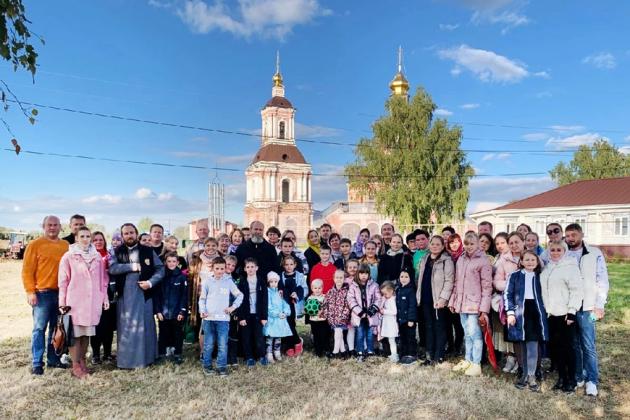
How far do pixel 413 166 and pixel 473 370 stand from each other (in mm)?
28357

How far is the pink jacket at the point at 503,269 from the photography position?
5891 mm

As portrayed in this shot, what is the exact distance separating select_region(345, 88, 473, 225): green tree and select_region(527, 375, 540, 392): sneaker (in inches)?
1088

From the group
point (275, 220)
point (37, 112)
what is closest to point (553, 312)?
point (37, 112)

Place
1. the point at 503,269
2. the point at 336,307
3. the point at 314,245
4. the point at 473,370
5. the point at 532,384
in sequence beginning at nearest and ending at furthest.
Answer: the point at 532,384 → the point at 503,269 → the point at 473,370 → the point at 336,307 → the point at 314,245

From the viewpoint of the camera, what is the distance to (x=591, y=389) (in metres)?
5.36

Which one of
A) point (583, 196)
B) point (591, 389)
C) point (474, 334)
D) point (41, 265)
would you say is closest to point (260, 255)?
point (41, 265)

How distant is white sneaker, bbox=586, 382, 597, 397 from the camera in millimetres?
5336

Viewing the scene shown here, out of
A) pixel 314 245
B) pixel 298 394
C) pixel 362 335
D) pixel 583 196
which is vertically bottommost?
pixel 298 394

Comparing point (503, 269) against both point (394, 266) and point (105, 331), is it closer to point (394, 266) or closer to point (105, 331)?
point (394, 266)

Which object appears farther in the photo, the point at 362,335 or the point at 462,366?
the point at 362,335

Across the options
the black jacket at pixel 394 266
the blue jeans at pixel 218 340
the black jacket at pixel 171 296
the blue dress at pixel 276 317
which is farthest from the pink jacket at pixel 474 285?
the black jacket at pixel 171 296

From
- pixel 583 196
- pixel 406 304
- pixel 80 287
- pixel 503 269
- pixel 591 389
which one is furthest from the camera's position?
pixel 583 196

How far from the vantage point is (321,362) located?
6625mm

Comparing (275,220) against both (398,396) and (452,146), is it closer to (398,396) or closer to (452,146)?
(452,146)
